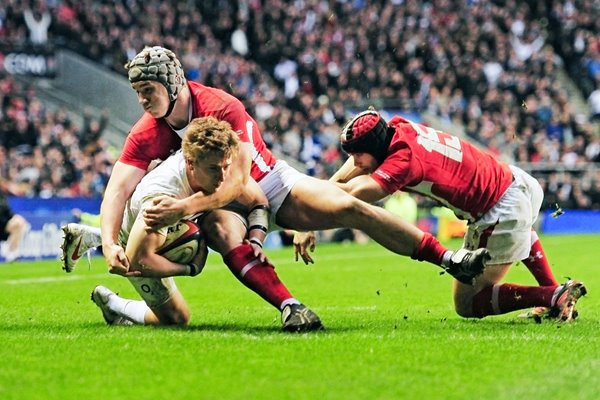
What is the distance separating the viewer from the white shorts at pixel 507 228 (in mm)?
8305

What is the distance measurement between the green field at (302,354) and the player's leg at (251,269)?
184mm

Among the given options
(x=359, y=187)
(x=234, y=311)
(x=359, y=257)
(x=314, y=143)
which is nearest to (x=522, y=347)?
(x=359, y=187)

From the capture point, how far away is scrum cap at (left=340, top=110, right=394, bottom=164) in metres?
7.79

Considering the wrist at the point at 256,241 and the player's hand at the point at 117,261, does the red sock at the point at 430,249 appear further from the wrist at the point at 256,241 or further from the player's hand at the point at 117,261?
the player's hand at the point at 117,261

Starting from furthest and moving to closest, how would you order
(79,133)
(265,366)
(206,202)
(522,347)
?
(79,133) < (206,202) < (522,347) < (265,366)

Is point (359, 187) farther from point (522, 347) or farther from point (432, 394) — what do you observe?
point (432, 394)

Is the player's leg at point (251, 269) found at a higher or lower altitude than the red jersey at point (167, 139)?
lower

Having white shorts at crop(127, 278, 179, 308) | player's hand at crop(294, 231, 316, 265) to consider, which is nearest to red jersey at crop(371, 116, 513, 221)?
player's hand at crop(294, 231, 316, 265)

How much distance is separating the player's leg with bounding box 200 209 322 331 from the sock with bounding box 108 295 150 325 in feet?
3.02

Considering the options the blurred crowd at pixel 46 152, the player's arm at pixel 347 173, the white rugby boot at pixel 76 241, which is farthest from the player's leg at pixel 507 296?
the blurred crowd at pixel 46 152

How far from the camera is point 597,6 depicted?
1377 inches

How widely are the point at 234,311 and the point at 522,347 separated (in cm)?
344

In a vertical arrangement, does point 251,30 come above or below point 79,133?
above

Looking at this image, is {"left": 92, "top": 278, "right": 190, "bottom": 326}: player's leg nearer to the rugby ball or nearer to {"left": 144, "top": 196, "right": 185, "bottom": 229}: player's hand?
the rugby ball
